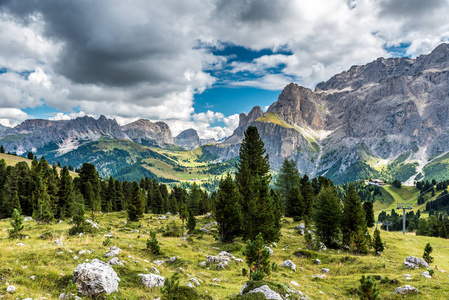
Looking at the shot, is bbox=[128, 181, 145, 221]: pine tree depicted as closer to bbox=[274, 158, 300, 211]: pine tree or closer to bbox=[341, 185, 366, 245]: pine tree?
bbox=[274, 158, 300, 211]: pine tree

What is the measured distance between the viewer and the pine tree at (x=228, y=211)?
37.6m

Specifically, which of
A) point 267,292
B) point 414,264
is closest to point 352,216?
point 414,264

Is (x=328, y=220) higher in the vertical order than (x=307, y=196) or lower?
lower

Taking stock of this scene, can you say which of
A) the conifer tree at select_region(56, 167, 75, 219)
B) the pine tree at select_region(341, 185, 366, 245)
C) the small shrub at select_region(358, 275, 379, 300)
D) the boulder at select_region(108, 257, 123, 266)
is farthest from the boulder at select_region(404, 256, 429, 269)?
the conifer tree at select_region(56, 167, 75, 219)

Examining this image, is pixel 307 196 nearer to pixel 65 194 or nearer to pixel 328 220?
pixel 328 220

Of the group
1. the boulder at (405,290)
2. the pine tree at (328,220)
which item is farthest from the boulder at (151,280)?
the pine tree at (328,220)

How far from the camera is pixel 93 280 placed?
1245 centimetres

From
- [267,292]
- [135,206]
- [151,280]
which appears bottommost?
[135,206]

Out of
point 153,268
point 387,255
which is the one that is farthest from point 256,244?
point 387,255

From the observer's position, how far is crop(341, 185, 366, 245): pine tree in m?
45.1

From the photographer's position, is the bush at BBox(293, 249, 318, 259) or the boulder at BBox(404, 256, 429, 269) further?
the bush at BBox(293, 249, 318, 259)

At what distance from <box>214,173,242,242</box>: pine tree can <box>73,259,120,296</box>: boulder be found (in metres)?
25.2

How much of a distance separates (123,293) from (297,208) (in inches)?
2312

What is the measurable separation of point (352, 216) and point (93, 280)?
47.2 meters
